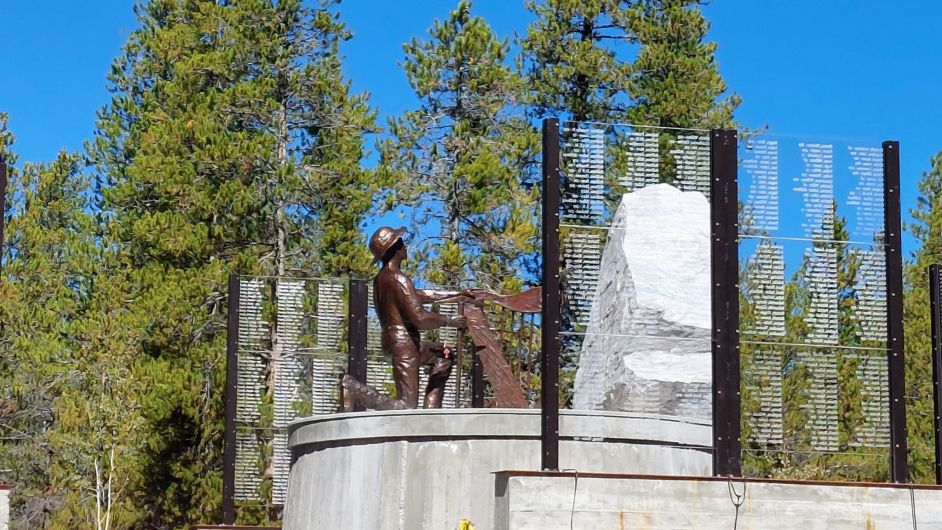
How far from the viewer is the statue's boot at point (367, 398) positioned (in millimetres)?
13203

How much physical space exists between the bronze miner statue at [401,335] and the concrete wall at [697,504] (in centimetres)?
309

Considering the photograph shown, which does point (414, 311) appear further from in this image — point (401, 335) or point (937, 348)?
point (937, 348)

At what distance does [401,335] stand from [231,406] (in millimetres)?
3842

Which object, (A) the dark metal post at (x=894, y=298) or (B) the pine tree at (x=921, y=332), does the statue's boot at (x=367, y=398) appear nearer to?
(A) the dark metal post at (x=894, y=298)

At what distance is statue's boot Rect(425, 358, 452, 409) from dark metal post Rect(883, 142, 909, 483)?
3.89 metres

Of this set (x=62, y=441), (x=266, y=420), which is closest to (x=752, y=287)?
(x=266, y=420)

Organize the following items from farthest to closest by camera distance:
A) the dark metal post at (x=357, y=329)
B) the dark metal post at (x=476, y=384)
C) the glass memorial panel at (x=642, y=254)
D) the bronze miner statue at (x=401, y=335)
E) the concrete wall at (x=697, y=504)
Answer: the dark metal post at (x=357, y=329), the dark metal post at (x=476, y=384), the bronze miner statue at (x=401, y=335), the glass memorial panel at (x=642, y=254), the concrete wall at (x=697, y=504)

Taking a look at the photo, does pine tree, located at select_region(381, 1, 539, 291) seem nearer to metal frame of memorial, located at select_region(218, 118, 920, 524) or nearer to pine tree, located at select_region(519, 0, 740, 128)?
pine tree, located at select_region(519, 0, 740, 128)

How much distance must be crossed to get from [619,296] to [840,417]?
203 centimetres

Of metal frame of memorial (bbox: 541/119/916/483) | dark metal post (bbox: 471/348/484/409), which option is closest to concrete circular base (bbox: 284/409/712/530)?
metal frame of memorial (bbox: 541/119/916/483)

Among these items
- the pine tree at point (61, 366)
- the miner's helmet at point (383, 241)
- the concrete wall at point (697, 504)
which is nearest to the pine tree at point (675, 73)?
the pine tree at point (61, 366)

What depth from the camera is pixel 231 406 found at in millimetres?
16719

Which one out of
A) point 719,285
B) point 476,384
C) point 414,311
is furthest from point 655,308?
point 476,384

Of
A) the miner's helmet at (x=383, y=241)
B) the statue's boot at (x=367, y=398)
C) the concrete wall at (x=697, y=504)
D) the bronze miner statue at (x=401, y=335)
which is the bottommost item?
the concrete wall at (x=697, y=504)
